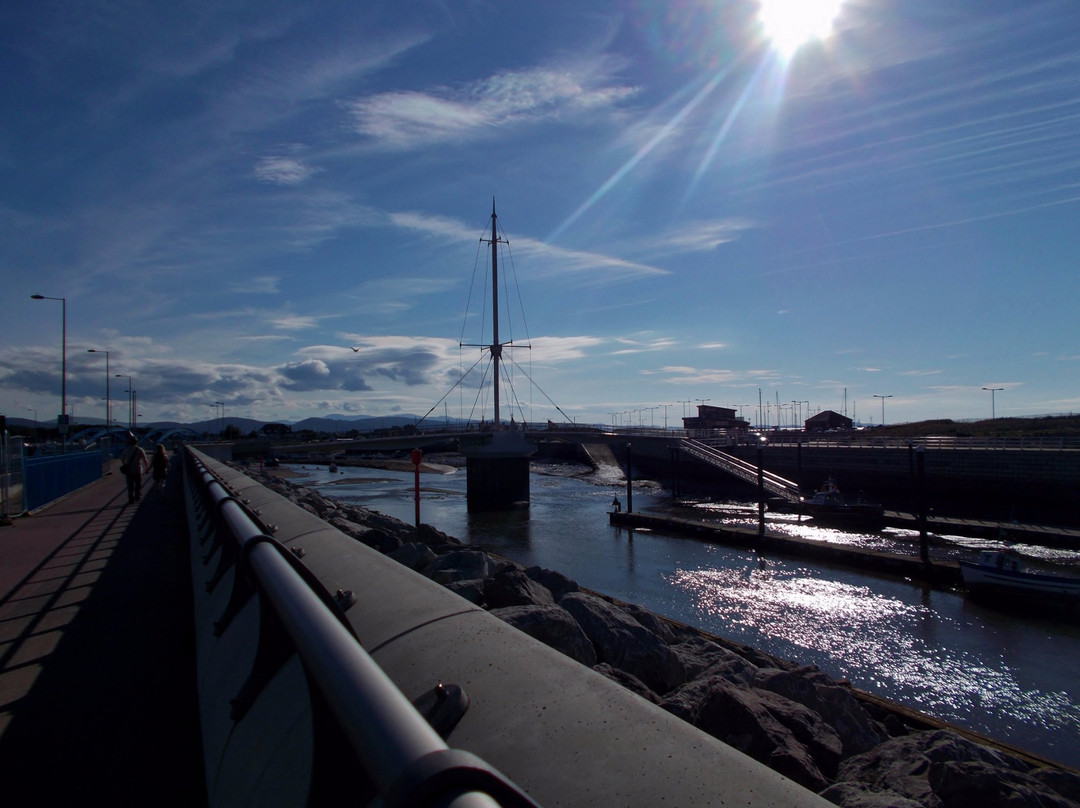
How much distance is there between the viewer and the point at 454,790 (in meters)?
1.24

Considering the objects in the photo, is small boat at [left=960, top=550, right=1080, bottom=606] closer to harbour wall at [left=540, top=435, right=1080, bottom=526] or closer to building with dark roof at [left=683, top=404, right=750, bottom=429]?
harbour wall at [left=540, top=435, right=1080, bottom=526]

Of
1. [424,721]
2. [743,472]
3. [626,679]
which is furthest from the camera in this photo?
[743,472]

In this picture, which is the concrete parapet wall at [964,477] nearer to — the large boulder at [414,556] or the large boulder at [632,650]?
the large boulder at [414,556]

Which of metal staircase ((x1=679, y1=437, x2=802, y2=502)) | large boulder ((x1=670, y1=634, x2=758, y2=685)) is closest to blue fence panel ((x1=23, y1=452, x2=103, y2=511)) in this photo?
large boulder ((x1=670, y1=634, x2=758, y2=685))

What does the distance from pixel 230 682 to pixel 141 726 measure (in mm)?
1456

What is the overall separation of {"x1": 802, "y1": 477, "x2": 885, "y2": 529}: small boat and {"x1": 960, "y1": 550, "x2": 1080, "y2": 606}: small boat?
49.0 feet

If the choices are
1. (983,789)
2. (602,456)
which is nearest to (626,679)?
(983,789)

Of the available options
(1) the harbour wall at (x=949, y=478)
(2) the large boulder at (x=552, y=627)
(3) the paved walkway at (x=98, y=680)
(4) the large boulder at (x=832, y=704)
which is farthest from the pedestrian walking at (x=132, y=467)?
(1) the harbour wall at (x=949, y=478)

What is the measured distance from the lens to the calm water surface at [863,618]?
40.9 ft

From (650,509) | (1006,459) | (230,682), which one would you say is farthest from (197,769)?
(1006,459)

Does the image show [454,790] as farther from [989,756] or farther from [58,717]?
[989,756]

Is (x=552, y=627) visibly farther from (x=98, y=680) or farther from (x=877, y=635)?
(x=877, y=635)

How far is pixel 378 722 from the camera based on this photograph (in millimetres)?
1466

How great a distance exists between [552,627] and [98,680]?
12.2 feet
